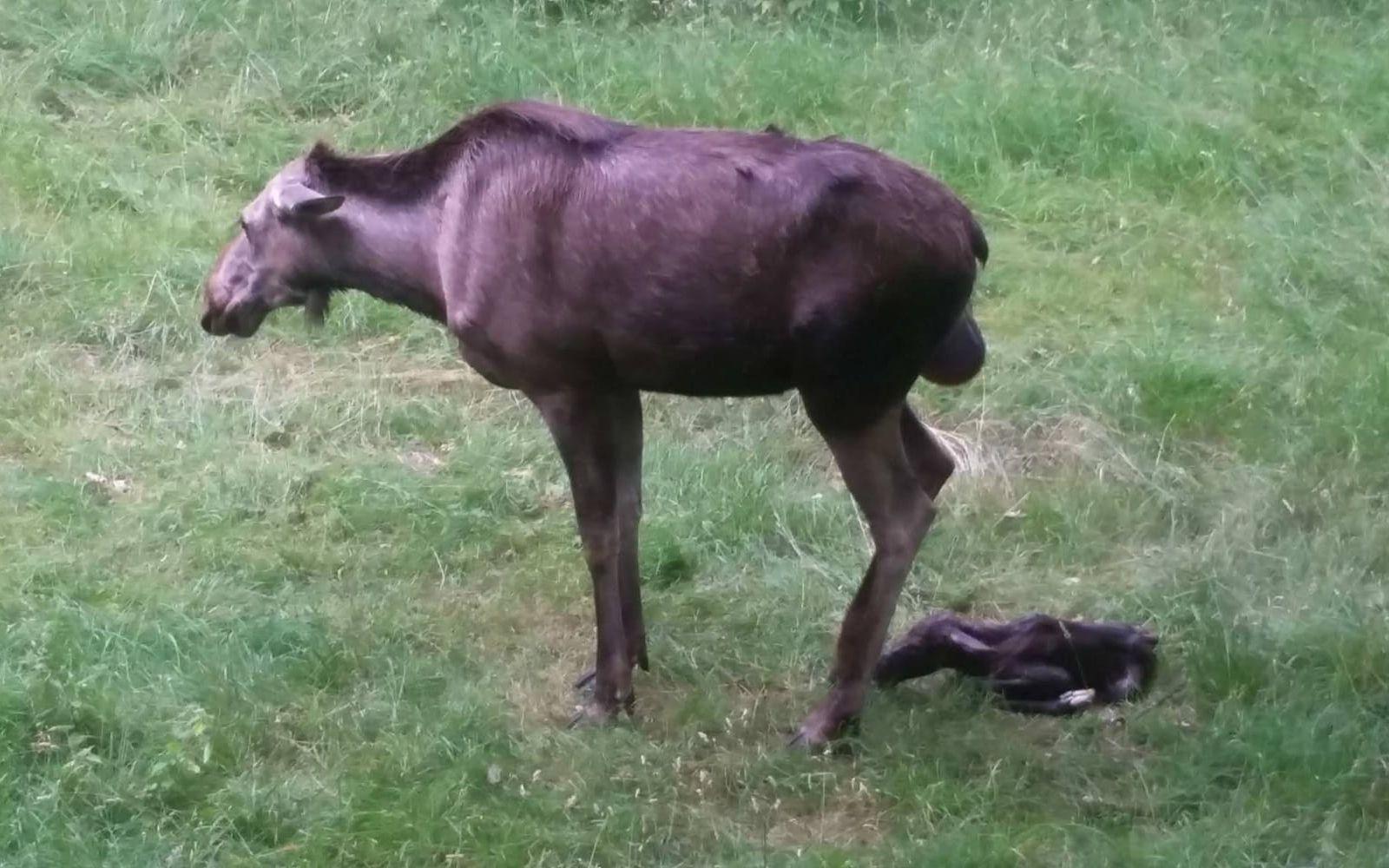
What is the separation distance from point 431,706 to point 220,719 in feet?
2.08

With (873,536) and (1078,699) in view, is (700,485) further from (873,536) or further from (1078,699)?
(1078,699)

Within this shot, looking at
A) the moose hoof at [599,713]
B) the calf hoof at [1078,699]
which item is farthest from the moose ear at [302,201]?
the calf hoof at [1078,699]

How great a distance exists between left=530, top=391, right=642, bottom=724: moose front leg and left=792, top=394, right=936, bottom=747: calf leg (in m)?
0.61

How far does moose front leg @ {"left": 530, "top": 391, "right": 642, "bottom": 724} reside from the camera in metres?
5.27

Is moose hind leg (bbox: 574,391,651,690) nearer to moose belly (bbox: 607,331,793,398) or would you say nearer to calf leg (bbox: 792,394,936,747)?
moose belly (bbox: 607,331,793,398)

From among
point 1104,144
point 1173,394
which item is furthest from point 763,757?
point 1104,144

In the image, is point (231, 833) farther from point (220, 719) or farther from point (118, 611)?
point (118, 611)

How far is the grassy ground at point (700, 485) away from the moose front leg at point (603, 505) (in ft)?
0.68

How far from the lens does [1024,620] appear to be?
227 inches

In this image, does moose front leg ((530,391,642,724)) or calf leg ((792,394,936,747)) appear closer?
calf leg ((792,394,936,747))

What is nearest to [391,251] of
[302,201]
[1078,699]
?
[302,201]

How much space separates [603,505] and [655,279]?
0.79 metres

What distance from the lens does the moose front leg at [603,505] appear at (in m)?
5.27

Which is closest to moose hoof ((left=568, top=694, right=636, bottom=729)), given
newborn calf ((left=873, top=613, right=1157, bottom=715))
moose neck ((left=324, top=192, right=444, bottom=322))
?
newborn calf ((left=873, top=613, right=1157, bottom=715))
